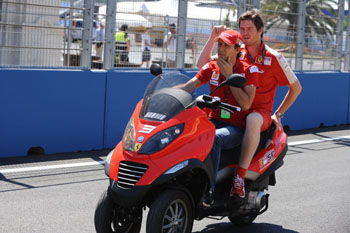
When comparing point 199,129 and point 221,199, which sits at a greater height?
point 199,129

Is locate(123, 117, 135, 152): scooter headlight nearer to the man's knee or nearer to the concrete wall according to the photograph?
the man's knee

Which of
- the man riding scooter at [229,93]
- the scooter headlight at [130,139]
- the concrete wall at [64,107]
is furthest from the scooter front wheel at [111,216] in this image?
the concrete wall at [64,107]

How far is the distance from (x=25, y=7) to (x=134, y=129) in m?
4.60

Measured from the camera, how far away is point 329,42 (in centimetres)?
1334

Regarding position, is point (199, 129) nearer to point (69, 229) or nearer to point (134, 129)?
point (134, 129)

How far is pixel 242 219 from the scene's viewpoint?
5.64m

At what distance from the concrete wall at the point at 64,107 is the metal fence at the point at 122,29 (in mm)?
247

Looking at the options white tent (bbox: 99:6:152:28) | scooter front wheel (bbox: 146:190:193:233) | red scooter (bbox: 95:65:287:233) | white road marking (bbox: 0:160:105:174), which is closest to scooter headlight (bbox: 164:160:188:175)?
red scooter (bbox: 95:65:287:233)

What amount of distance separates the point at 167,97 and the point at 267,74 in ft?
4.24

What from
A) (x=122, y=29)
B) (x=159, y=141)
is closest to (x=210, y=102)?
(x=159, y=141)

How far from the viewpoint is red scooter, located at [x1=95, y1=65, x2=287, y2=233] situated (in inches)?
167

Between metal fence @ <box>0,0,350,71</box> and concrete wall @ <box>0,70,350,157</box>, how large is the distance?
0.25 m

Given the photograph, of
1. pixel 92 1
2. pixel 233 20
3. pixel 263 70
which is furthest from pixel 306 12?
pixel 263 70

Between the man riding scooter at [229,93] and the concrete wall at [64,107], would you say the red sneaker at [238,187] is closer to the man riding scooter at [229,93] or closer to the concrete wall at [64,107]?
the man riding scooter at [229,93]
